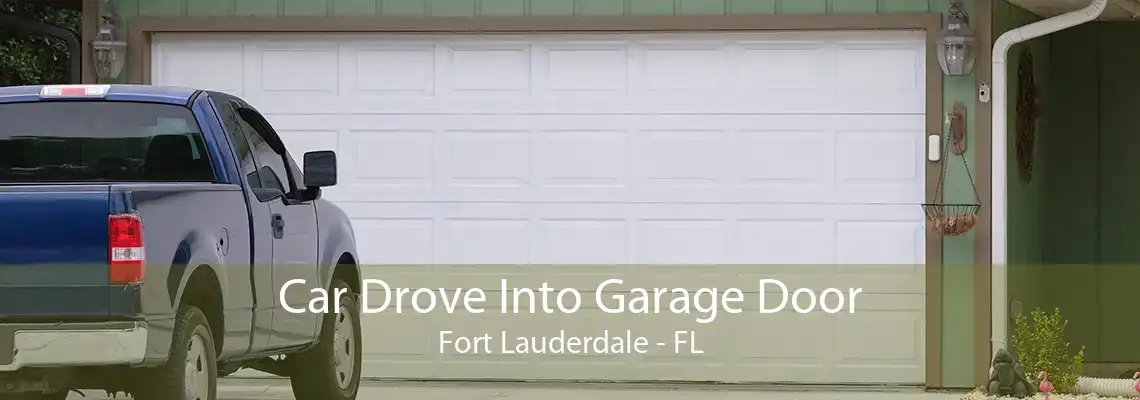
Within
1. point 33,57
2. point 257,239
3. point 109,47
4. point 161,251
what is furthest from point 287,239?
point 33,57

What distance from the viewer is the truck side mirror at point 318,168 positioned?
9008 millimetres

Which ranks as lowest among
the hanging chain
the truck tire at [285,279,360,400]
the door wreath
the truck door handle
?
the truck tire at [285,279,360,400]

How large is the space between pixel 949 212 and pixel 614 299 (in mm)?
2197

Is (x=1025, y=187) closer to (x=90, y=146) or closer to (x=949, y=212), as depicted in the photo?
(x=949, y=212)

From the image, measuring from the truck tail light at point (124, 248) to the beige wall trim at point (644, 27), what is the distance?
5.02 m

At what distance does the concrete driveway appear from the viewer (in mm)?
11047

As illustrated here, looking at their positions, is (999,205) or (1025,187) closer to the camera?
(999,205)

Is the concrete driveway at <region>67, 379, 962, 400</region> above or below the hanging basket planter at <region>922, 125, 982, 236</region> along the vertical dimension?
below

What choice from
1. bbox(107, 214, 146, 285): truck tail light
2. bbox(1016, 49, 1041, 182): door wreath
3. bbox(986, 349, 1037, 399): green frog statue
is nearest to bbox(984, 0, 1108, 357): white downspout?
bbox(986, 349, 1037, 399): green frog statue

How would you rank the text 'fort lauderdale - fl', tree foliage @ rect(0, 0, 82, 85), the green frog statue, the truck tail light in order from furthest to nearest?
tree foliage @ rect(0, 0, 82, 85), the text 'fort lauderdale - fl', the green frog statue, the truck tail light

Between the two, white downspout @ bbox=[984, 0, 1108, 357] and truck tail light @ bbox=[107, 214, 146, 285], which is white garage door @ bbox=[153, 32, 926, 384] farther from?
truck tail light @ bbox=[107, 214, 146, 285]

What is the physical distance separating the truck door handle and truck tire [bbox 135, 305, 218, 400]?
1.02 metres

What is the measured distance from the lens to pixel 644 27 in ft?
37.7

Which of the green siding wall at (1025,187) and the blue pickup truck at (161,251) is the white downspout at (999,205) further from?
the blue pickup truck at (161,251)
